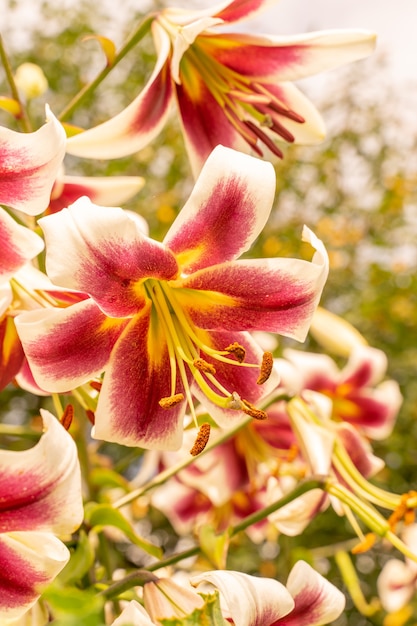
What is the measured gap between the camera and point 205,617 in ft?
1.29

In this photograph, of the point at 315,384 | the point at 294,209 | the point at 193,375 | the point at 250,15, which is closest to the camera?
the point at 193,375

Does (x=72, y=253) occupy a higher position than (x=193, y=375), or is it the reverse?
(x=72, y=253)

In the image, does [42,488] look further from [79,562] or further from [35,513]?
[79,562]

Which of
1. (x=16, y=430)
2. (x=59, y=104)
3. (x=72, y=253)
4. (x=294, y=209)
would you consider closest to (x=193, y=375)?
(x=72, y=253)

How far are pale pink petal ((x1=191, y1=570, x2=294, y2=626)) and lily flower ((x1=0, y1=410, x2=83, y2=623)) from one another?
72 mm

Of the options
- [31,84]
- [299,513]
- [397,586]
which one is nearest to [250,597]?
[299,513]

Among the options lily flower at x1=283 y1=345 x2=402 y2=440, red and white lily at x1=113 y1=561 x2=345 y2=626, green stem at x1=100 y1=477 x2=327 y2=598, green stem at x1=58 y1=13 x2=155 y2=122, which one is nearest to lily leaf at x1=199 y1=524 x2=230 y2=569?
green stem at x1=100 y1=477 x2=327 y2=598

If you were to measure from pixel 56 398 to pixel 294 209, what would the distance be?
1.73 meters

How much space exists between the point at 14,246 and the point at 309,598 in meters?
0.25

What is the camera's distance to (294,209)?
2244 millimetres

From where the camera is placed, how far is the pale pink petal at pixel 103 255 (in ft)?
1.43

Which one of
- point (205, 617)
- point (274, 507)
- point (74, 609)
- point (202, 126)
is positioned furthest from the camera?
point (202, 126)

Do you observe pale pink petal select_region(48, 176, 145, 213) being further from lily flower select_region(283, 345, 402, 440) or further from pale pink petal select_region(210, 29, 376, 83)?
lily flower select_region(283, 345, 402, 440)

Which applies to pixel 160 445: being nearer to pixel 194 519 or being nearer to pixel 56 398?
pixel 56 398
